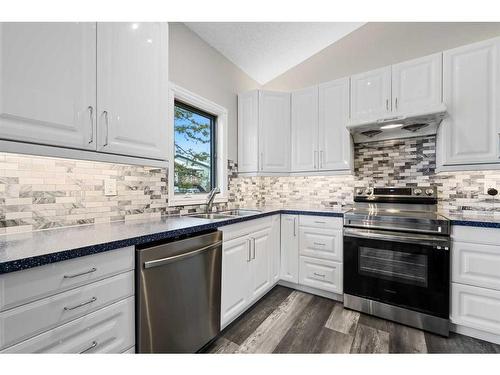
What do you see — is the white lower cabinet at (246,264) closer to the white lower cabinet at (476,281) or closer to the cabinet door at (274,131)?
the cabinet door at (274,131)

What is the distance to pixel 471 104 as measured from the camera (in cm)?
198

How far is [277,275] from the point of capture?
8.54ft

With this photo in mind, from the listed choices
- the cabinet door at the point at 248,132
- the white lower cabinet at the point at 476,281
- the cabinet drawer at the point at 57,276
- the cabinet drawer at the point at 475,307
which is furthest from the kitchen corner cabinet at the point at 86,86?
the cabinet drawer at the point at 475,307

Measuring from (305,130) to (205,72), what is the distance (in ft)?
4.37

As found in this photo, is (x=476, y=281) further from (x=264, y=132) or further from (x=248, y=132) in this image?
(x=248, y=132)

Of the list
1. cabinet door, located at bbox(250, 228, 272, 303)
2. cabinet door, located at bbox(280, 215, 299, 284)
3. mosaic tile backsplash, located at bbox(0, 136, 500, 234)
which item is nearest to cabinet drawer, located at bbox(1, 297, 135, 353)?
mosaic tile backsplash, located at bbox(0, 136, 500, 234)

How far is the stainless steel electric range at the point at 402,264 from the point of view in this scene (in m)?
1.80

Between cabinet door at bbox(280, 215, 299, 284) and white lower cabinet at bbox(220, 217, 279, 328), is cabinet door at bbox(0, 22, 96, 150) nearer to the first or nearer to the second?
white lower cabinet at bbox(220, 217, 279, 328)

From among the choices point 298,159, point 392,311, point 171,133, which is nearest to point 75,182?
point 171,133

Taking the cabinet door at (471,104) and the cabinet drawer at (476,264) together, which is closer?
the cabinet drawer at (476,264)

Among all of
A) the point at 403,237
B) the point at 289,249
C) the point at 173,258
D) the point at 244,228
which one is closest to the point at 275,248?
the point at 289,249

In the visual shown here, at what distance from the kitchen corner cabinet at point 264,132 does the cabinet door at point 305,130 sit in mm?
92

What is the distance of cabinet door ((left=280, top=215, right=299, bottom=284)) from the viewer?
255cm

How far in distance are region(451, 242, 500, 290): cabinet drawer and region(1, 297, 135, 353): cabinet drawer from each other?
7.49 feet
